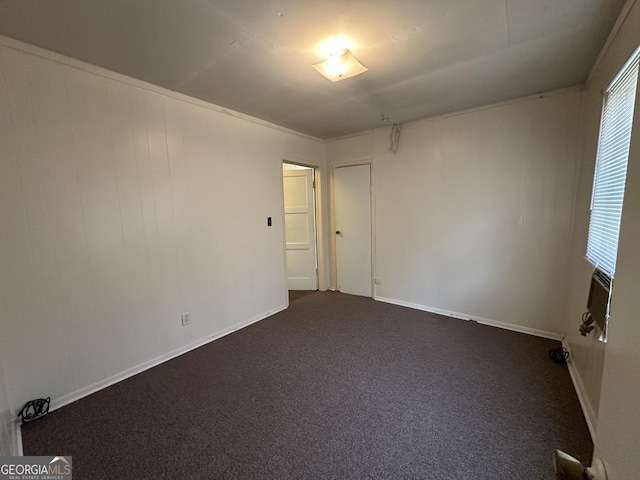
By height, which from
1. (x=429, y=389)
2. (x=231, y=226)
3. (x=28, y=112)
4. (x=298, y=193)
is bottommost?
(x=429, y=389)

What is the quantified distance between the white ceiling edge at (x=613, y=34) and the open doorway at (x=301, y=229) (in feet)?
10.5

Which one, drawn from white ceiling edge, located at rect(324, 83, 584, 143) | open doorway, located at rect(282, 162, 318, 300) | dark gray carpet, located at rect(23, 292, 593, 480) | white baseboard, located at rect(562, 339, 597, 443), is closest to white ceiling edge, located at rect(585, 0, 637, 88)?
white ceiling edge, located at rect(324, 83, 584, 143)

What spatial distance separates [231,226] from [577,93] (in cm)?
361

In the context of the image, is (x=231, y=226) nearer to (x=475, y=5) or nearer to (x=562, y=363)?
(x=475, y=5)

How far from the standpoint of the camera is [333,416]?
5.95 ft

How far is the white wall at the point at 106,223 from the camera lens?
69.7 inches

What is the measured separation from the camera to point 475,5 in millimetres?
1515

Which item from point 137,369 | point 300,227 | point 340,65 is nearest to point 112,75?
point 340,65

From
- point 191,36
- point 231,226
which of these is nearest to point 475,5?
point 191,36

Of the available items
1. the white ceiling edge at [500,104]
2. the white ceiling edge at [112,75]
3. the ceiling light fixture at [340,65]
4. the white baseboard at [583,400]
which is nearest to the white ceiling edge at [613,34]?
the white ceiling edge at [500,104]

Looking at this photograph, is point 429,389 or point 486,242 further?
point 486,242

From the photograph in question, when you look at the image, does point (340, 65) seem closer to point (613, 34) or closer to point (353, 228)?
point (613, 34)

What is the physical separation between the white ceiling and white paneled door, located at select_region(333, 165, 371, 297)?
153cm

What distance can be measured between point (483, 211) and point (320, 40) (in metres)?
2.48
